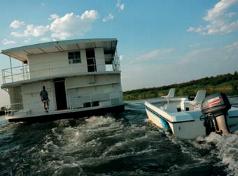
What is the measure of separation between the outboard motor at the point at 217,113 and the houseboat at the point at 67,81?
10.3 m

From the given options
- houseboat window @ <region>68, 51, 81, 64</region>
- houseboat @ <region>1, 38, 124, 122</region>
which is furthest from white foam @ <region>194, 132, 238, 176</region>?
houseboat window @ <region>68, 51, 81, 64</region>

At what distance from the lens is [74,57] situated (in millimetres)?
21172

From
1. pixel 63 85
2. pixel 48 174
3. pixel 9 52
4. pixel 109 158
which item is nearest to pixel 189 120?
pixel 109 158

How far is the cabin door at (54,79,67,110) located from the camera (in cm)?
2069

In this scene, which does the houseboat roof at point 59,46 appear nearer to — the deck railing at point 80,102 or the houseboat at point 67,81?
the houseboat at point 67,81

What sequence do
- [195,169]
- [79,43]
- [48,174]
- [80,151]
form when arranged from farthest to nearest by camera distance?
[79,43] → [80,151] → [48,174] → [195,169]

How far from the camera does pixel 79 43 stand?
1931 centimetres

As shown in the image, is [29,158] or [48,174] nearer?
[48,174]

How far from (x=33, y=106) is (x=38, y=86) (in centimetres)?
128

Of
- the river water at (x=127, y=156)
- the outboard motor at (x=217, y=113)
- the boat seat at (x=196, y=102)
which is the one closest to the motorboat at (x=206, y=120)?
the outboard motor at (x=217, y=113)

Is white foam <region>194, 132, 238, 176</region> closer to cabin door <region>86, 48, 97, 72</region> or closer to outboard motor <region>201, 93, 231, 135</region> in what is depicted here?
outboard motor <region>201, 93, 231, 135</region>

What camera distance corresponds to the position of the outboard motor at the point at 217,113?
28.3 feet

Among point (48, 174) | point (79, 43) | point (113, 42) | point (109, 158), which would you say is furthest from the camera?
point (113, 42)

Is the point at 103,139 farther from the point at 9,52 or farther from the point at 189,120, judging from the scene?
the point at 9,52
